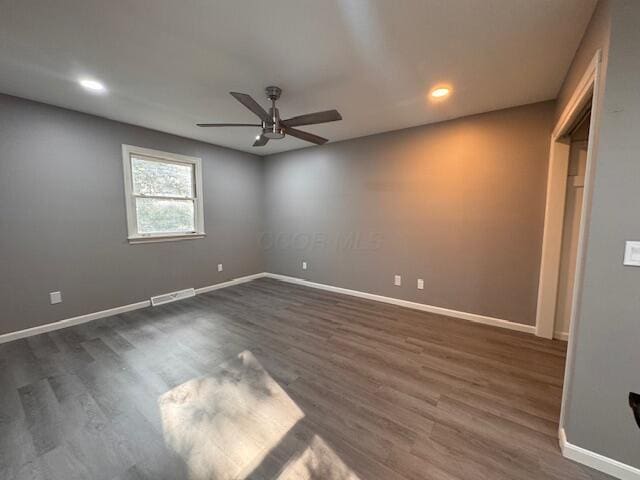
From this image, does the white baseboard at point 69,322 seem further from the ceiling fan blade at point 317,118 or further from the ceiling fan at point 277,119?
the ceiling fan blade at point 317,118

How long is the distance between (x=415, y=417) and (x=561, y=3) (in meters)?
2.64

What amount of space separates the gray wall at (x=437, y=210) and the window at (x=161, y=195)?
1747 mm

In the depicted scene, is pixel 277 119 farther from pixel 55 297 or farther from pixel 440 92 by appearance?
pixel 55 297

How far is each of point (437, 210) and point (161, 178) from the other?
402 cm

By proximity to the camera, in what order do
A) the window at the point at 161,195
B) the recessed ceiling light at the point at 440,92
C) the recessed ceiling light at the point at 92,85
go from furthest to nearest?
1. the window at the point at 161,195
2. the recessed ceiling light at the point at 440,92
3. the recessed ceiling light at the point at 92,85

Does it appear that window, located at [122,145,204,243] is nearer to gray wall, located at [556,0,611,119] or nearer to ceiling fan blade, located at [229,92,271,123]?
ceiling fan blade, located at [229,92,271,123]

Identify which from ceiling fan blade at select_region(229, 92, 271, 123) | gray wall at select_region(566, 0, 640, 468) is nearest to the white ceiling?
ceiling fan blade at select_region(229, 92, 271, 123)

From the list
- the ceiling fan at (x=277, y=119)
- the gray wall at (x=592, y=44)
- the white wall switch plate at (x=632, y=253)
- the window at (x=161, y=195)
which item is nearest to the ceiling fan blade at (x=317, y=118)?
the ceiling fan at (x=277, y=119)

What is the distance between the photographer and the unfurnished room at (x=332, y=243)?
1334 millimetres

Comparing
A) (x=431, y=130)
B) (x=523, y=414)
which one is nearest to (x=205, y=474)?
(x=523, y=414)

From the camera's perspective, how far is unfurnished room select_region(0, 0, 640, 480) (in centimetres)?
133

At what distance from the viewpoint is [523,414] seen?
66.6 inches

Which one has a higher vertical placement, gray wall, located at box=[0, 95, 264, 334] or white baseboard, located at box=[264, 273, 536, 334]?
gray wall, located at box=[0, 95, 264, 334]

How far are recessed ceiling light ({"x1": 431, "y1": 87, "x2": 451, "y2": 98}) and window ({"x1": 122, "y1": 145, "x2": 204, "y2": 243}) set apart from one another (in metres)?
3.57
